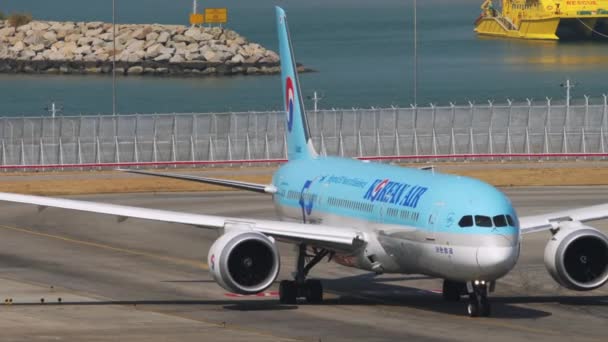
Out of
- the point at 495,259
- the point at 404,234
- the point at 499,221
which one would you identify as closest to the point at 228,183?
the point at 404,234

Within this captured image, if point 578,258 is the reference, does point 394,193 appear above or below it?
above

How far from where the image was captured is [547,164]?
95000mm

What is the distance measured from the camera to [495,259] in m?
36.8

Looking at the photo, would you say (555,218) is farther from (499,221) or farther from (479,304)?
(499,221)

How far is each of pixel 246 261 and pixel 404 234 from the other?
4399 mm

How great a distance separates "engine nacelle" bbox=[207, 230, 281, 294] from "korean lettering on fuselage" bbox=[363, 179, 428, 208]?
3.85m

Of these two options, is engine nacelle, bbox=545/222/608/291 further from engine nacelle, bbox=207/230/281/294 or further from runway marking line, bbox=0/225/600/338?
engine nacelle, bbox=207/230/281/294

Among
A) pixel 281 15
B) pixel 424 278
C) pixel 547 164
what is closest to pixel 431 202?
pixel 424 278

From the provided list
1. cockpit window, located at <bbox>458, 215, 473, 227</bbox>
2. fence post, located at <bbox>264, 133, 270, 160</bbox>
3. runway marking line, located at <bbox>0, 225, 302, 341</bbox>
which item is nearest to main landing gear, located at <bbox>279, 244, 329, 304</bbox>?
runway marking line, located at <bbox>0, 225, 302, 341</bbox>

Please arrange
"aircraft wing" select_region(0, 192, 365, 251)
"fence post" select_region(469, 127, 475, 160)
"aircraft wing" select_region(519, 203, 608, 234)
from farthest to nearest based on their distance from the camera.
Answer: "fence post" select_region(469, 127, 475, 160), "aircraft wing" select_region(519, 203, 608, 234), "aircraft wing" select_region(0, 192, 365, 251)

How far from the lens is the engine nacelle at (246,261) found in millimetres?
39125

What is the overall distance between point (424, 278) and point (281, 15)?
10.8 m

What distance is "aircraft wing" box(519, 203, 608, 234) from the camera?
136 ft

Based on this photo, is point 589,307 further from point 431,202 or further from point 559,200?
point 559,200
